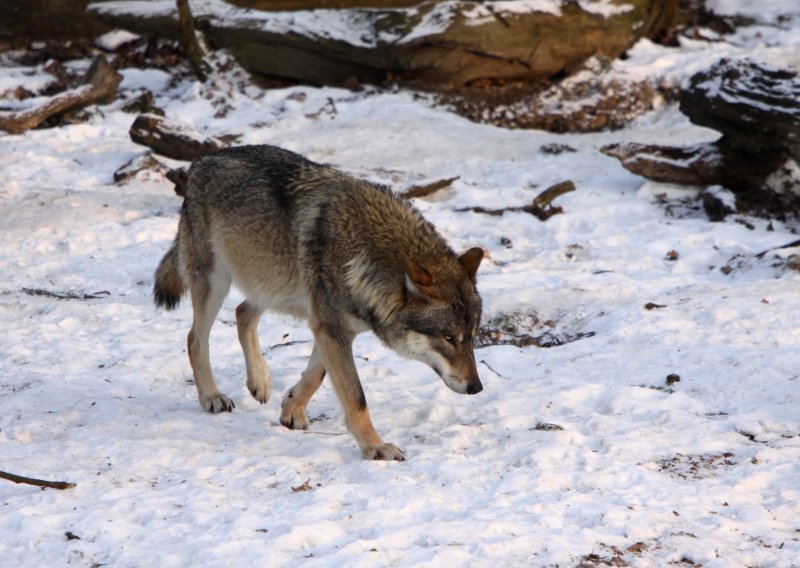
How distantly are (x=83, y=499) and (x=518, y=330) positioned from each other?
4.08 metres

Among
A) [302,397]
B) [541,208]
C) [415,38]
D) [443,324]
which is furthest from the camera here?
[415,38]

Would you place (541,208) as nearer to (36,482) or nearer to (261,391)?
(261,391)

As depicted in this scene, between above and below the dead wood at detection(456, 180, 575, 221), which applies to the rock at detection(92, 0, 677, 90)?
above

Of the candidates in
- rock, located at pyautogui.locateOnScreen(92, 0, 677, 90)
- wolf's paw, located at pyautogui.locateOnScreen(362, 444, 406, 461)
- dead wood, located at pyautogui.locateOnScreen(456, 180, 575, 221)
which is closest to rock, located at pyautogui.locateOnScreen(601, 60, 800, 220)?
dead wood, located at pyautogui.locateOnScreen(456, 180, 575, 221)

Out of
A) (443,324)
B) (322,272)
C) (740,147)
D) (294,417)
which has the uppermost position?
(322,272)

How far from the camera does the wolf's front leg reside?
17.4 ft

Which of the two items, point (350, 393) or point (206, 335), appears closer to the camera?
point (350, 393)

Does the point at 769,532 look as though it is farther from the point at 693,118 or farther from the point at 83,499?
the point at 693,118

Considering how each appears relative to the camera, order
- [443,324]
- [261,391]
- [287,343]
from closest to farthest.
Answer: [443,324] → [261,391] → [287,343]

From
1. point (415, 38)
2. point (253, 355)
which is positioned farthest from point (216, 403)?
point (415, 38)

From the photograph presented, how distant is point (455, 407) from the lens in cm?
607

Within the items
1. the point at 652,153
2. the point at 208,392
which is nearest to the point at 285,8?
the point at 652,153

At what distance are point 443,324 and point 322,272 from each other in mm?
813

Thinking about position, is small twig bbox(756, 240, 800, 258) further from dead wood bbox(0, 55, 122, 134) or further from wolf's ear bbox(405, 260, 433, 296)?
dead wood bbox(0, 55, 122, 134)
